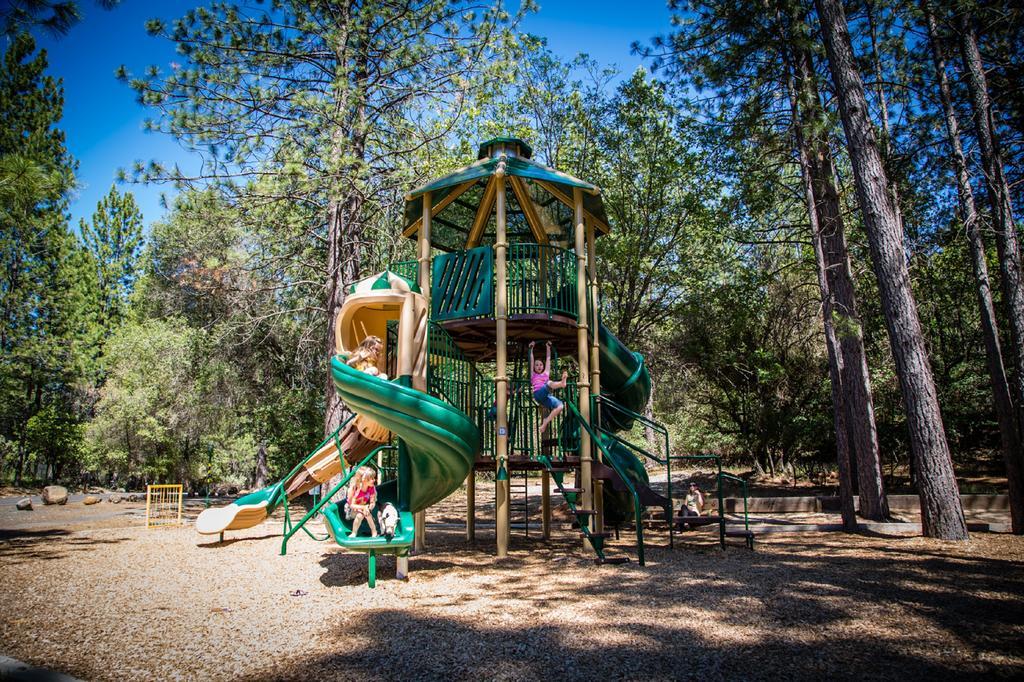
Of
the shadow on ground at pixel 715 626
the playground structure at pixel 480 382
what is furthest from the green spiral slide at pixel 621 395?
the shadow on ground at pixel 715 626

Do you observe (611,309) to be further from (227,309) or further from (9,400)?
(9,400)

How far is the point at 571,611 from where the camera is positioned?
18.3ft

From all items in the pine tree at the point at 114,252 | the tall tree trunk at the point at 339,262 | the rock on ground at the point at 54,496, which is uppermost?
the pine tree at the point at 114,252

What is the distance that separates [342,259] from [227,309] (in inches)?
469

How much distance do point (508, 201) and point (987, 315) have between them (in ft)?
29.6

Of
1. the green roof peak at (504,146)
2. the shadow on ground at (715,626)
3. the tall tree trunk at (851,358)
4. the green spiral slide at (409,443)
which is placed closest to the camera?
the shadow on ground at (715,626)

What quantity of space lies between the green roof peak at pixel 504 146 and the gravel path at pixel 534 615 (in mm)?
6982

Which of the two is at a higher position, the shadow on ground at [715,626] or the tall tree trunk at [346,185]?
the tall tree trunk at [346,185]

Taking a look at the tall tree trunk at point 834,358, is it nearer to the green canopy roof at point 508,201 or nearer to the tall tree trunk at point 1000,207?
the tall tree trunk at point 1000,207

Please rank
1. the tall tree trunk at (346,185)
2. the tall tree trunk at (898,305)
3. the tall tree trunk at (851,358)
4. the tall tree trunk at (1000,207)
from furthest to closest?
the tall tree trunk at (346,185) → the tall tree trunk at (851,358) → the tall tree trunk at (1000,207) → the tall tree trunk at (898,305)

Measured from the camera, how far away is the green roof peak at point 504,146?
1051cm

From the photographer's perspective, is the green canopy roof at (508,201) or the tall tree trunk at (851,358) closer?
the green canopy roof at (508,201)

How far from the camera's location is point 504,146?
415 inches

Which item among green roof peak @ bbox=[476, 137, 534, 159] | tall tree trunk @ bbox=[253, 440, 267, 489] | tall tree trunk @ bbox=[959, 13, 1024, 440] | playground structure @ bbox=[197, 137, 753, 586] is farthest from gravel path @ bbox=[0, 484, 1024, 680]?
tall tree trunk @ bbox=[253, 440, 267, 489]
